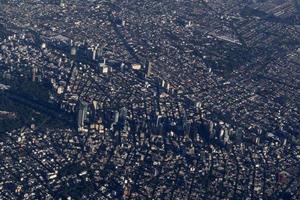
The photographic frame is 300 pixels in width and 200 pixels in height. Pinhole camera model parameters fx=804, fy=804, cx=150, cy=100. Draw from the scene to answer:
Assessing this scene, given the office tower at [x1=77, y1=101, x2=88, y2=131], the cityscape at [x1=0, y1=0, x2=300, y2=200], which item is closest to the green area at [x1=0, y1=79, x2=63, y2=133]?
the cityscape at [x1=0, y1=0, x2=300, y2=200]

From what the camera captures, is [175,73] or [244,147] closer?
[244,147]

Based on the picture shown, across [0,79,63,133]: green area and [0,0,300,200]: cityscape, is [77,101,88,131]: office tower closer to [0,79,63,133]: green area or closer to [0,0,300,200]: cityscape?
[0,0,300,200]: cityscape

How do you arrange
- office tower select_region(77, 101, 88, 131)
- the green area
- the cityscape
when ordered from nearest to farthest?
the cityscape → the green area → office tower select_region(77, 101, 88, 131)

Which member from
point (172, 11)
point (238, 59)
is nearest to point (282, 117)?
point (238, 59)

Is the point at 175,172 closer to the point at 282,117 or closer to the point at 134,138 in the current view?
the point at 134,138

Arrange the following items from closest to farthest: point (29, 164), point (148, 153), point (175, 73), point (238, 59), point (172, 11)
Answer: point (29, 164), point (148, 153), point (175, 73), point (238, 59), point (172, 11)

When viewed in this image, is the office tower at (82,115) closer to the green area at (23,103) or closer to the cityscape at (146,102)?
the cityscape at (146,102)

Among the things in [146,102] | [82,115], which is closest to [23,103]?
[82,115]

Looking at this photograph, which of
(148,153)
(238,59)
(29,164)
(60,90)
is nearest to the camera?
(29,164)
